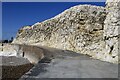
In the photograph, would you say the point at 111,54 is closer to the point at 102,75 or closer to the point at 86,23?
the point at 102,75

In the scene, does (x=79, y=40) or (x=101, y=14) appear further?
(x=101, y=14)

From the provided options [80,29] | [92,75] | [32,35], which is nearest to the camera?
[92,75]

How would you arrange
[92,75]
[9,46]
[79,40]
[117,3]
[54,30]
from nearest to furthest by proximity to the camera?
[92,75] → [117,3] → [79,40] → [54,30] → [9,46]

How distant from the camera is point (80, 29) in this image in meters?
15.7

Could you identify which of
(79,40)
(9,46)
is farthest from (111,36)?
(9,46)

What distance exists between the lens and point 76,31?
15719mm

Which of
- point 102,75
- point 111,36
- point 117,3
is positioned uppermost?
point 117,3

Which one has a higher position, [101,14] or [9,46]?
[101,14]

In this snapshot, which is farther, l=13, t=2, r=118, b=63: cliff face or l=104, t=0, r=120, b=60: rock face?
l=13, t=2, r=118, b=63: cliff face

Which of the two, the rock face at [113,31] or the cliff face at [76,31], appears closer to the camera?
the rock face at [113,31]

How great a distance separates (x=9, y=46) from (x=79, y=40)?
10.9m

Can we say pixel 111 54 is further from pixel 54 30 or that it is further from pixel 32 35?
pixel 32 35

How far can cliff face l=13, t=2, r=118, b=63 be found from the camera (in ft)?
44.8

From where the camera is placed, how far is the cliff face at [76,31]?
13.6 m
